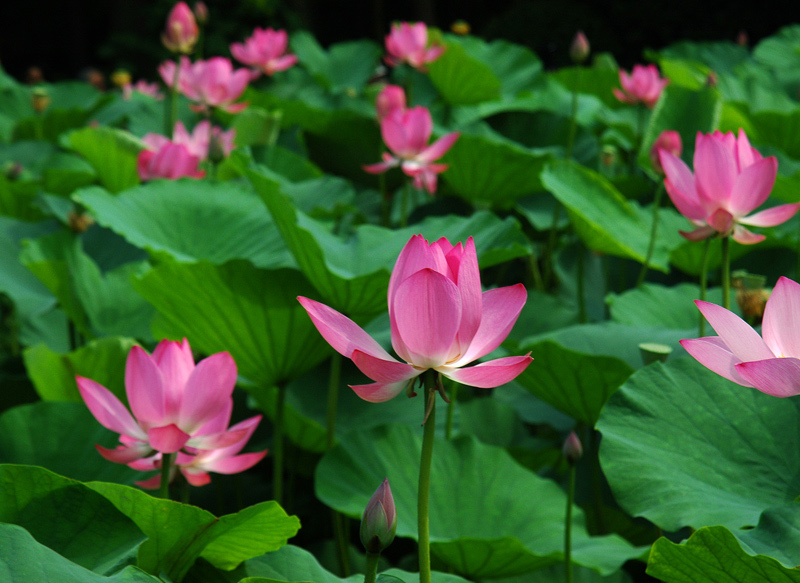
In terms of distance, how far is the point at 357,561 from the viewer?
1186 millimetres

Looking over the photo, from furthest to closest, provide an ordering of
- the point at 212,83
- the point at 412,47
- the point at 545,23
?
the point at 545,23
the point at 412,47
the point at 212,83

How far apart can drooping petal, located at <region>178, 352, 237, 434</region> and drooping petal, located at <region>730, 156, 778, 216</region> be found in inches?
22.0

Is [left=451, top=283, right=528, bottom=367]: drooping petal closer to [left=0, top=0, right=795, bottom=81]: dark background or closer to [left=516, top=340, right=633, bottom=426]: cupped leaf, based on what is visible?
[left=516, top=340, right=633, bottom=426]: cupped leaf

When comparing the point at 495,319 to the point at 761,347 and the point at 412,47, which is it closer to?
the point at 761,347

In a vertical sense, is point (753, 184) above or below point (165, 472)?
above

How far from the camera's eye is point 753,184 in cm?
84

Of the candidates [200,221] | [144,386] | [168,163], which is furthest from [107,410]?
[168,163]

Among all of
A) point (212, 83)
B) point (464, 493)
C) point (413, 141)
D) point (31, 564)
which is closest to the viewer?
point (31, 564)

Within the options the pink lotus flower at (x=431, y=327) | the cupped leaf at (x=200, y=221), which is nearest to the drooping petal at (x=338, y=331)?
the pink lotus flower at (x=431, y=327)

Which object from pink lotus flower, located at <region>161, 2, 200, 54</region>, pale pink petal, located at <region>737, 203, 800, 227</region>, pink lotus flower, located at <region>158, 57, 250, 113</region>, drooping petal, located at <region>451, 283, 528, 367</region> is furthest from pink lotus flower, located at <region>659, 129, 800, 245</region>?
pink lotus flower, located at <region>161, 2, 200, 54</region>

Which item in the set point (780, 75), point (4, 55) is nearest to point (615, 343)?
point (780, 75)

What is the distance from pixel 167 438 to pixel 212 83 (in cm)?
142

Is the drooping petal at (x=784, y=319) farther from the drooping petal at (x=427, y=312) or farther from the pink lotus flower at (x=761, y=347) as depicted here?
the drooping petal at (x=427, y=312)

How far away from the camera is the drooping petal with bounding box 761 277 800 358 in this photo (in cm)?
59
